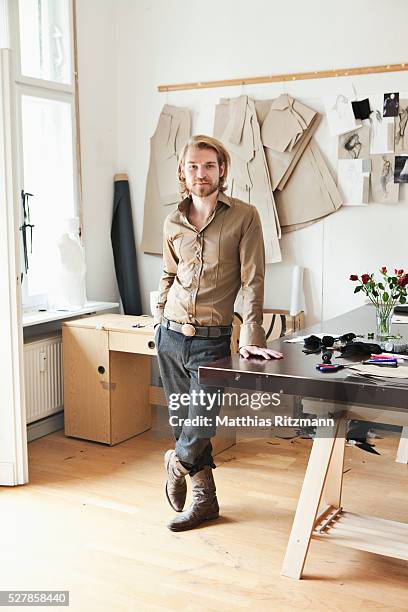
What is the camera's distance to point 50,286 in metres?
4.73

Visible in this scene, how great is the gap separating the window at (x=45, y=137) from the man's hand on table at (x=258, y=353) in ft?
6.70

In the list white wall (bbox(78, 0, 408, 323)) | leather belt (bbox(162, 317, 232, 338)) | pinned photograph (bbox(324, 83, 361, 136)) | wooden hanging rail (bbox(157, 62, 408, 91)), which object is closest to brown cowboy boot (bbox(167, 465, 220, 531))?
leather belt (bbox(162, 317, 232, 338))

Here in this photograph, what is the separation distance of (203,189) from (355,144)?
1664mm

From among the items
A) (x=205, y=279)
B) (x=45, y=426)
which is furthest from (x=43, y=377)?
(x=205, y=279)

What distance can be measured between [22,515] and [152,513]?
56 cm

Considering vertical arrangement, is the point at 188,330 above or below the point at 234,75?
below

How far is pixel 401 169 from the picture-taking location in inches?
171

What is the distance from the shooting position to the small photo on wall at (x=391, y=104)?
4289mm

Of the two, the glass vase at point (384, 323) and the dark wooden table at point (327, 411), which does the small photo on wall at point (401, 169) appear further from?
the glass vase at point (384, 323)

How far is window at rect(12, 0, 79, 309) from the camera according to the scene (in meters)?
4.54

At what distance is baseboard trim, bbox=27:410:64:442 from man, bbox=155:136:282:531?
1597mm

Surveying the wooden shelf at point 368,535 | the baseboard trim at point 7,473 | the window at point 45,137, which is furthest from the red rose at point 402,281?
the window at point 45,137

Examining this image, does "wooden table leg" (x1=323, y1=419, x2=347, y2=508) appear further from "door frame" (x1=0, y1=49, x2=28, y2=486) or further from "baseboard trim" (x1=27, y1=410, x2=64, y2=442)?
"baseboard trim" (x1=27, y1=410, x2=64, y2=442)

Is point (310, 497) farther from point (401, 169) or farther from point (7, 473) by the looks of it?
point (401, 169)
